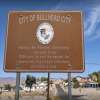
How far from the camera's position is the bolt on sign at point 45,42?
905 centimetres

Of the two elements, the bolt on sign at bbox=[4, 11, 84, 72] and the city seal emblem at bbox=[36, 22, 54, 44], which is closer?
the bolt on sign at bbox=[4, 11, 84, 72]

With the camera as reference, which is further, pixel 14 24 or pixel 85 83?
pixel 85 83

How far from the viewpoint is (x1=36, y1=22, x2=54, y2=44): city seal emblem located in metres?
9.24

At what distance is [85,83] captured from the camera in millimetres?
169875

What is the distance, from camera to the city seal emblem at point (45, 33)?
9242 millimetres

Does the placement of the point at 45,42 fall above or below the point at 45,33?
below

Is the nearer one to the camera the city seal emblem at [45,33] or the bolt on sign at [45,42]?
the bolt on sign at [45,42]

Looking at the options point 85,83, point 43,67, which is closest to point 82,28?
point 43,67

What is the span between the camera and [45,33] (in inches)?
367

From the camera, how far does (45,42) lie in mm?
9219

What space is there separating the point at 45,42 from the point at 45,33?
0.23 m

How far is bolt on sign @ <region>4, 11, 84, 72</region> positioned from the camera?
9.05 meters

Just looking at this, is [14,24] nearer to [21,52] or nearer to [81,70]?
[21,52]

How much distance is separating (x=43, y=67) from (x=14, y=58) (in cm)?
74
